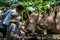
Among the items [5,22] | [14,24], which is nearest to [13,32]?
[14,24]


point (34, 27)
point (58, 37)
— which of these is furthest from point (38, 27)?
point (58, 37)

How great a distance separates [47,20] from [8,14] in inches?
36.5

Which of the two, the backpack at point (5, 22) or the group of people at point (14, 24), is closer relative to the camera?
the group of people at point (14, 24)

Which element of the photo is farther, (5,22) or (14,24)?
(5,22)

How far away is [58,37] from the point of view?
22.4 feet

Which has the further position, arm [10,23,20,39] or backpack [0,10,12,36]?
backpack [0,10,12,36]

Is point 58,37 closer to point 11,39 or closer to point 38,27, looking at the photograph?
point 38,27

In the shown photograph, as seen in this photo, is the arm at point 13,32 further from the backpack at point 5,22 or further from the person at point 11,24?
the backpack at point 5,22

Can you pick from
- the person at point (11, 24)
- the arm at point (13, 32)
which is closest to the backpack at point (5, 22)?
the person at point (11, 24)

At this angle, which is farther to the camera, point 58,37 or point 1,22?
point 1,22

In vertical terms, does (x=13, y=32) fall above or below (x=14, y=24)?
below

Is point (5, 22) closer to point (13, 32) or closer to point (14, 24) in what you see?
point (14, 24)

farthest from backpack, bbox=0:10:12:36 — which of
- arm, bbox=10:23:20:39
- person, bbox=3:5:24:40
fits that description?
arm, bbox=10:23:20:39

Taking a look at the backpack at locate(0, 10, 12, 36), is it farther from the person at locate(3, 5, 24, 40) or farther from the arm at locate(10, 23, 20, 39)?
the arm at locate(10, 23, 20, 39)
